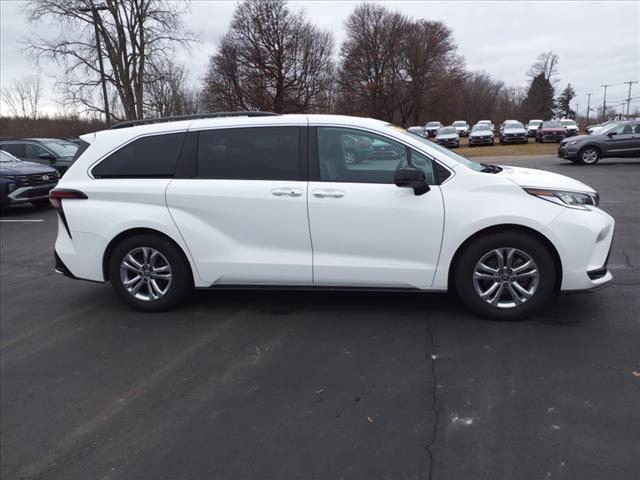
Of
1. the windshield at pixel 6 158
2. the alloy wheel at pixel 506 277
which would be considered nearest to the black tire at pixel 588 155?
the alloy wheel at pixel 506 277

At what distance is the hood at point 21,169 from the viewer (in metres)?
11.6

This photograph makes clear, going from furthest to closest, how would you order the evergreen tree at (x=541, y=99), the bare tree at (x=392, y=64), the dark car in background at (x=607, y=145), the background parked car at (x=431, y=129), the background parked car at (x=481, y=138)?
the evergreen tree at (x=541, y=99) → the bare tree at (x=392, y=64) → the background parked car at (x=431, y=129) → the background parked car at (x=481, y=138) → the dark car in background at (x=607, y=145)

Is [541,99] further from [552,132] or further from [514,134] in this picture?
[552,132]

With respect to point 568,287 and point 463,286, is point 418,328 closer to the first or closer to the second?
point 463,286

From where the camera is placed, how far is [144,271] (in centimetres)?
470

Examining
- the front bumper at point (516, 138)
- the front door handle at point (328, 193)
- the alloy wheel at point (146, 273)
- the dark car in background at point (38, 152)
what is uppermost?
the front bumper at point (516, 138)

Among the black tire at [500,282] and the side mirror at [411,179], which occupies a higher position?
the side mirror at [411,179]

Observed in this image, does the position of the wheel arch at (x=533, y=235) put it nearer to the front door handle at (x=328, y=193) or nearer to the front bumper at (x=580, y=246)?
the front bumper at (x=580, y=246)

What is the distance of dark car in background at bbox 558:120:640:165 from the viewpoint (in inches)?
756

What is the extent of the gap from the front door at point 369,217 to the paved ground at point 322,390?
0.45 meters

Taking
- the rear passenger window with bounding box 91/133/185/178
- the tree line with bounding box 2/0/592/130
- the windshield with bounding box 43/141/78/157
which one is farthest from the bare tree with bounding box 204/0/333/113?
the rear passenger window with bounding box 91/133/185/178

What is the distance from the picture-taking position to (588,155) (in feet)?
63.7

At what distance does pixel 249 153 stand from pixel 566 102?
10633 cm

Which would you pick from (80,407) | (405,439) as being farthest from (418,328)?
(80,407)
